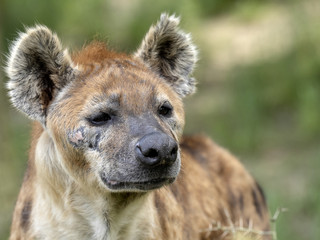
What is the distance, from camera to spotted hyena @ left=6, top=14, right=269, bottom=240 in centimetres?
442

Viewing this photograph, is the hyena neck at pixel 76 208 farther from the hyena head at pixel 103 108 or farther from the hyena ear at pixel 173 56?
the hyena ear at pixel 173 56

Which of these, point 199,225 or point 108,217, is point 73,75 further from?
point 199,225

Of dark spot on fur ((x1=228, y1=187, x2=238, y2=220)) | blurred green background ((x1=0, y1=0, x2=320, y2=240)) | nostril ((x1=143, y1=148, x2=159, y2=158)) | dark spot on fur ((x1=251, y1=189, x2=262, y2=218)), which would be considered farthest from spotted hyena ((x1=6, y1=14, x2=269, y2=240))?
blurred green background ((x1=0, y1=0, x2=320, y2=240))

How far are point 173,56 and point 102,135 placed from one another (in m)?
0.97

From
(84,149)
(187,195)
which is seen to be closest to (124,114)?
(84,149)

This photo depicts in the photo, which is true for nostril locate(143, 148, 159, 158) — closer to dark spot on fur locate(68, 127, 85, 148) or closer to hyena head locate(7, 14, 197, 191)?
hyena head locate(7, 14, 197, 191)

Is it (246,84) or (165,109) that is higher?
(246,84)

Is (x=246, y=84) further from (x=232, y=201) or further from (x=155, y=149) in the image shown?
(x=155, y=149)

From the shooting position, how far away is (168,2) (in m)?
12.2

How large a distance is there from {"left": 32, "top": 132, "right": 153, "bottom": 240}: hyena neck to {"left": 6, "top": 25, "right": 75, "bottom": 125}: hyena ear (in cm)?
24

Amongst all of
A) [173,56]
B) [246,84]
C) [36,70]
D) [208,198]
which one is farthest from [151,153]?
[246,84]

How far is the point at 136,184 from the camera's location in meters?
4.41

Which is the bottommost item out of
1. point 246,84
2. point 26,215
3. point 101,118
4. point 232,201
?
point 26,215

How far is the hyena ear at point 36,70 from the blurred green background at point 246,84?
Result: 12.4 ft
